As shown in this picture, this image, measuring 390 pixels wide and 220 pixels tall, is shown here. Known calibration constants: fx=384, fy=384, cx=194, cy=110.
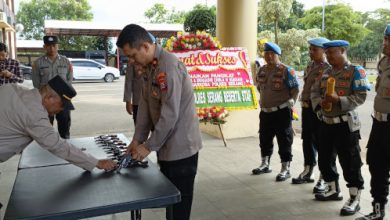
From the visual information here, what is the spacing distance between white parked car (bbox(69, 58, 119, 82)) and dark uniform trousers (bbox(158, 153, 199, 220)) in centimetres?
1976

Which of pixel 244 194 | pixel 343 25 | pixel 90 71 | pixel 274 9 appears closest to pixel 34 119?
pixel 244 194

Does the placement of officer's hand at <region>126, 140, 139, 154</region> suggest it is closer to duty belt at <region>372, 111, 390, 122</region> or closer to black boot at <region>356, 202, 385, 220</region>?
duty belt at <region>372, 111, 390, 122</region>

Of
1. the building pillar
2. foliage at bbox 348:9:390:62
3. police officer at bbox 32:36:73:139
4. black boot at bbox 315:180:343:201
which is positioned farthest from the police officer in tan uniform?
foliage at bbox 348:9:390:62

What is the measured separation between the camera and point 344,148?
3344 mm

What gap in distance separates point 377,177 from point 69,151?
2413mm

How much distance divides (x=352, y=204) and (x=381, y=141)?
27.6 inches

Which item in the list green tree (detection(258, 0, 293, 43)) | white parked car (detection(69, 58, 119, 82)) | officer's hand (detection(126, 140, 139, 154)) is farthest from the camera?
white parked car (detection(69, 58, 119, 82))

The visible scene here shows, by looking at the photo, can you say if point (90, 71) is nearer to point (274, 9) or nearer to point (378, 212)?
point (274, 9)

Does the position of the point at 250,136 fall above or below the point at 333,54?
below

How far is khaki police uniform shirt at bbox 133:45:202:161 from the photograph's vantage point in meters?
2.16

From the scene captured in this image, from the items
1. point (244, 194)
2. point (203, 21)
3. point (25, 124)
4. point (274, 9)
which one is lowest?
point (244, 194)

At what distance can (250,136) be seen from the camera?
6.73 m

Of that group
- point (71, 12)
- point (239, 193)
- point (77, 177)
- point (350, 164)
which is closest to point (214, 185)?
point (239, 193)

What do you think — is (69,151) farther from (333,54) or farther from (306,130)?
(306,130)
